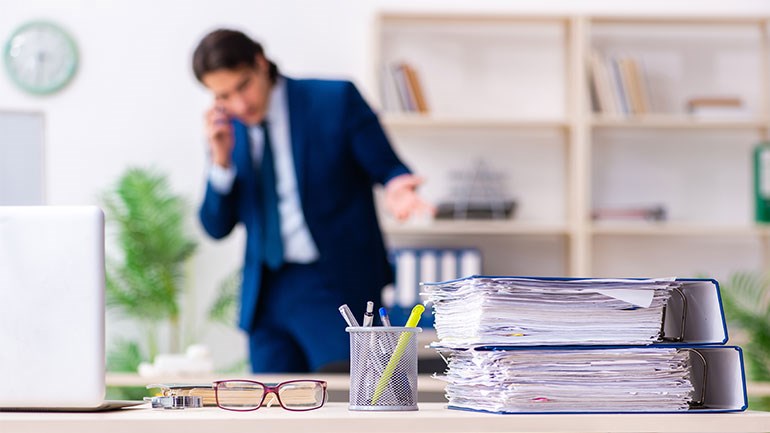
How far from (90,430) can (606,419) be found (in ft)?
1.68

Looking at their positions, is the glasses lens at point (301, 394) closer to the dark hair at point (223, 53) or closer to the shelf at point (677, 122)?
the dark hair at point (223, 53)

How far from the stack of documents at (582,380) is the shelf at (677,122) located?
374cm

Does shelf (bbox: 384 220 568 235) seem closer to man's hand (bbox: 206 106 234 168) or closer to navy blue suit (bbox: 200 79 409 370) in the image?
navy blue suit (bbox: 200 79 409 370)

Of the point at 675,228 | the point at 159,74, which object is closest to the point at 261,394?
the point at 675,228

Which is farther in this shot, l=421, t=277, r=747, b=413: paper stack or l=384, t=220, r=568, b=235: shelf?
l=384, t=220, r=568, b=235: shelf

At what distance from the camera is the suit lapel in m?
2.85

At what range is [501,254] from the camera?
5.16 metres

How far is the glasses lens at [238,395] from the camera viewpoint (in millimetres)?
1235

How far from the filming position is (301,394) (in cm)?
124

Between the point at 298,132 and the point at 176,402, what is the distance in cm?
165

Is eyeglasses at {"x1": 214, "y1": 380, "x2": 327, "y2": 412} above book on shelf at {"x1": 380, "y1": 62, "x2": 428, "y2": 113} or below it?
below

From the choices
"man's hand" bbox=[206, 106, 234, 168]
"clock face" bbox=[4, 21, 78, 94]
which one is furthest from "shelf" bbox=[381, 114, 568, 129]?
"man's hand" bbox=[206, 106, 234, 168]

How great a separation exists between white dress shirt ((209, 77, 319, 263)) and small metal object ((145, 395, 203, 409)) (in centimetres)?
158

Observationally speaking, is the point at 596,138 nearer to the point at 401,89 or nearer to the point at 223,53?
the point at 401,89
